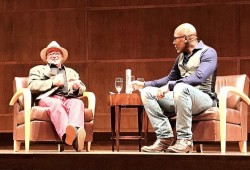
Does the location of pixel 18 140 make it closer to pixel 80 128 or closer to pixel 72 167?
pixel 80 128

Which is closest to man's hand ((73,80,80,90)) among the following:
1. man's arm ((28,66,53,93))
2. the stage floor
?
man's arm ((28,66,53,93))

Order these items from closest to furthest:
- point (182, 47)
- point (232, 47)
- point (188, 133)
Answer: point (188, 133), point (182, 47), point (232, 47)

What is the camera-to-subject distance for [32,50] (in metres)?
6.80

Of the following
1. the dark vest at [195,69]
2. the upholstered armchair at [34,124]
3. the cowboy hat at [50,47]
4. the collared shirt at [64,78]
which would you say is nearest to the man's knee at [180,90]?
the dark vest at [195,69]

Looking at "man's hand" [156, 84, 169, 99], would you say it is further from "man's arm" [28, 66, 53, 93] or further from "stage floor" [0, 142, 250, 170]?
"man's arm" [28, 66, 53, 93]

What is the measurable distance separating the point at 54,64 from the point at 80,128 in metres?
0.96

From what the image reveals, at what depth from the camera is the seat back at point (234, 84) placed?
4.80 meters

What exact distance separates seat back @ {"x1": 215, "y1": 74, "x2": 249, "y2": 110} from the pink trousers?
1287mm

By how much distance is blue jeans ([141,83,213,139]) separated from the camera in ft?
14.1

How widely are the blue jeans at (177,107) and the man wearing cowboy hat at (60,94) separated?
640mm

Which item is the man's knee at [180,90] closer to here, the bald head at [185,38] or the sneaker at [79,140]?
the bald head at [185,38]

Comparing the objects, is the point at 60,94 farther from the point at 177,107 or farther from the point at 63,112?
the point at 177,107

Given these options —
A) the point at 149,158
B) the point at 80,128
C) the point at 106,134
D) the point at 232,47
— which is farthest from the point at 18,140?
the point at 232,47

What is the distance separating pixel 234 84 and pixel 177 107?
0.88m
